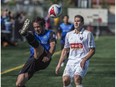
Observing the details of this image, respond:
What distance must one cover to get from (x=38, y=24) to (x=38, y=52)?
608 mm

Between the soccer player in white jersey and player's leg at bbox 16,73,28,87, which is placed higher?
the soccer player in white jersey

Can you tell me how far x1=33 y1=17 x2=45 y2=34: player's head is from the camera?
10.1m

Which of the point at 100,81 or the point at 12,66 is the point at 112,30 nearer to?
the point at 12,66

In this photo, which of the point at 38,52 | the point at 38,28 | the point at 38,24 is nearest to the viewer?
the point at 38,52

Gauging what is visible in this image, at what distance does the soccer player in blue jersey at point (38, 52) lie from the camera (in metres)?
9.63

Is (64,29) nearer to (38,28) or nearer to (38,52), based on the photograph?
(38,28)

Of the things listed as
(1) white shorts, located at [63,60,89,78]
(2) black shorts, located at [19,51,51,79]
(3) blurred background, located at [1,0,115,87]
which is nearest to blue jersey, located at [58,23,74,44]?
(3) blurred background, located at [1,0,115,87]

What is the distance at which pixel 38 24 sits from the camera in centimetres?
1009

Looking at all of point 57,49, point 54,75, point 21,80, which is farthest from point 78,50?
point 57,49

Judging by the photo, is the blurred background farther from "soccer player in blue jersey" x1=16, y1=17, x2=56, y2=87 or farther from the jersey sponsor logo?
the jersey sponsor logo

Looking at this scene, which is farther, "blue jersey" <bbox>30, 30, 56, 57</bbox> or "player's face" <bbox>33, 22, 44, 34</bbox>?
"blue jersey" <bbox>30, 30, 56, 57</bbox>

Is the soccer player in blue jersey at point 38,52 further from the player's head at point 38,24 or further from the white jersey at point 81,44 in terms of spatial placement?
the white jersey at point 81,44

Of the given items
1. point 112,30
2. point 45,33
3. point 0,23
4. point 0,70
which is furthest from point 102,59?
point 112,30

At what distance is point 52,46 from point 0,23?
16.1 m
